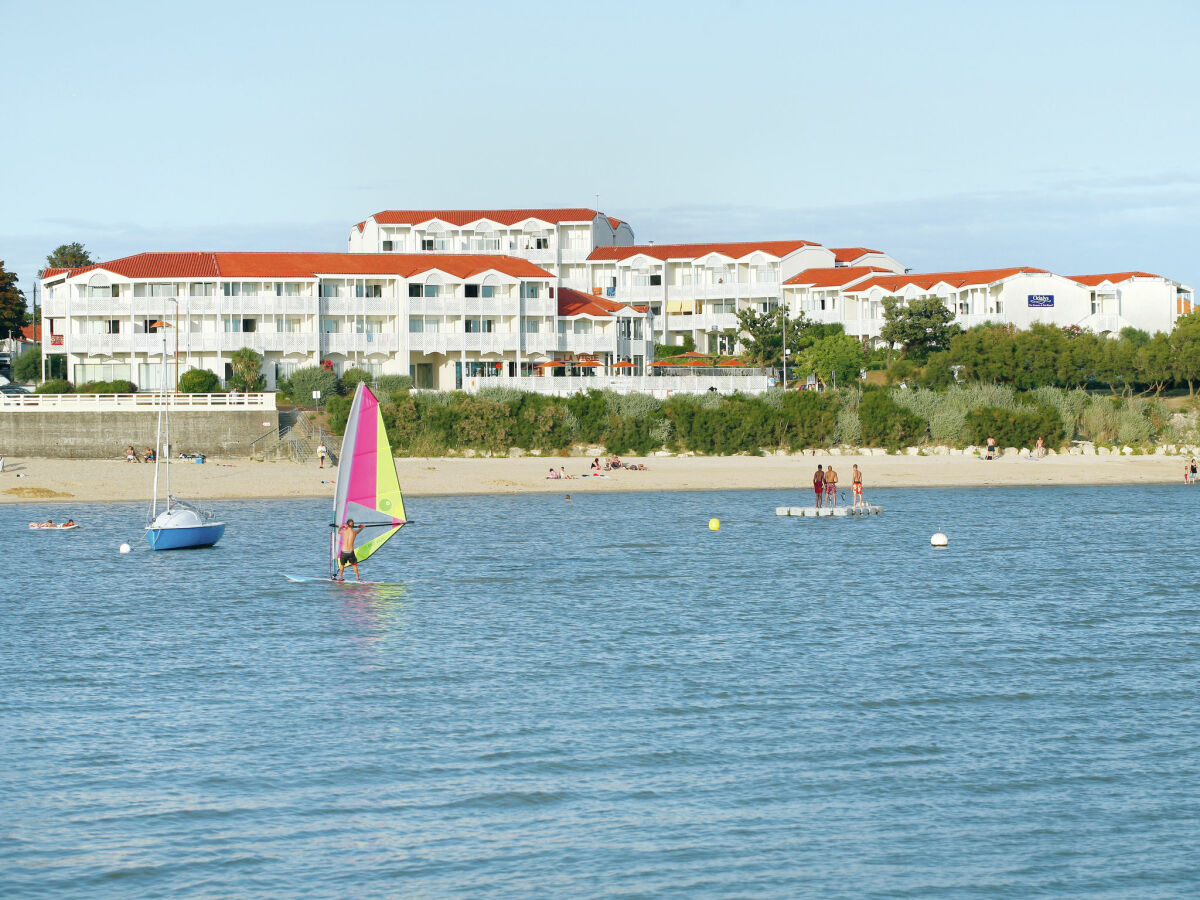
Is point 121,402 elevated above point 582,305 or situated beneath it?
situated beneath

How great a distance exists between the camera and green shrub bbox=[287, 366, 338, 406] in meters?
74.6

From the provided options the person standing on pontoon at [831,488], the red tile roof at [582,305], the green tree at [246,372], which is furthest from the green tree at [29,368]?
the person standing on pontoon at [831,488]

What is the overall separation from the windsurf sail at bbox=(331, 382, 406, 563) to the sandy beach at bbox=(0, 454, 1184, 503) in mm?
25506

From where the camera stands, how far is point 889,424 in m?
70.9

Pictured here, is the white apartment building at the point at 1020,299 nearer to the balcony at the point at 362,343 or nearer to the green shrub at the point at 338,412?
the balcony at the point at 362,343

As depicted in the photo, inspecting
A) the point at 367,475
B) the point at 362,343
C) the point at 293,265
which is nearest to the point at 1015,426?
the point at 362,343

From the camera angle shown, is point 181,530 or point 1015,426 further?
point 1015,426

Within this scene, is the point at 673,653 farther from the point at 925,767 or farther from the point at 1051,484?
the point at 1051,484

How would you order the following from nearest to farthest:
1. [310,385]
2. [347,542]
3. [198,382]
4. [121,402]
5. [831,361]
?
[347,542]
[121,402]
[198,382]
[310,385]
[831,361]

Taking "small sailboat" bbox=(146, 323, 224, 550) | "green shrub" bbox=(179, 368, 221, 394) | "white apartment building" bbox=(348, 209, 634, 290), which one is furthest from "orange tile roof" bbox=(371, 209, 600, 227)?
"small sailboat" bbox=(146, 323, 224, 550)

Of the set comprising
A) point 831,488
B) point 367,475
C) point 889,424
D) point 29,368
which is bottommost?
point 831,488

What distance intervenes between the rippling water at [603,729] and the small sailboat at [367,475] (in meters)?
2.14

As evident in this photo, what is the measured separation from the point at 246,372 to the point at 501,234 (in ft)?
102

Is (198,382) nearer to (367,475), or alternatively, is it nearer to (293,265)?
(293,265)
